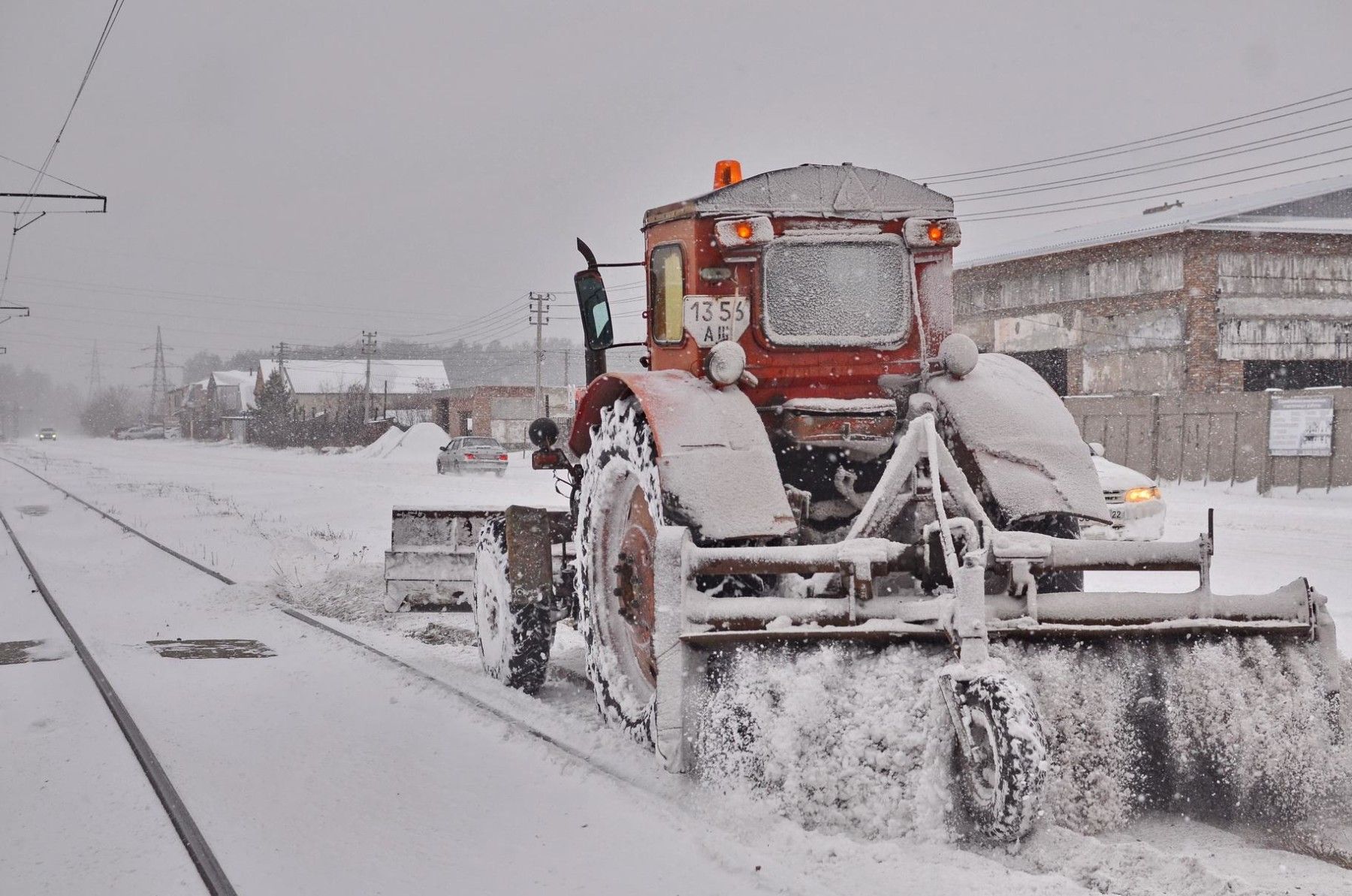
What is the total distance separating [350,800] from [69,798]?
3.73 feet

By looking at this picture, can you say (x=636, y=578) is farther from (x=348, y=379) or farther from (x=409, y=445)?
(x=348, y=379)

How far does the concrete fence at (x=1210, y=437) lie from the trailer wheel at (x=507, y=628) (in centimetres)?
1864

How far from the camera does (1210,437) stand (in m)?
23.4

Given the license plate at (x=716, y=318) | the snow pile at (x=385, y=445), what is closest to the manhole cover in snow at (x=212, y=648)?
the license plate at (x=716, y=318)

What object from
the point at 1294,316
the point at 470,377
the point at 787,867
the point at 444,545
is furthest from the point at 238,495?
the point at 470,377

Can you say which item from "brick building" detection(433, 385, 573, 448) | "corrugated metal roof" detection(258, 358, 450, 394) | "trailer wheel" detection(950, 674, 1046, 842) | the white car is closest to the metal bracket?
"trailer wheel" detection(950, 674, 1046, 842)

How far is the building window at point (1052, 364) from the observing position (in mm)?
34000

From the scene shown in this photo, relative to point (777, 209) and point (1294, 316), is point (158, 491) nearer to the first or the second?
point (777, 209)

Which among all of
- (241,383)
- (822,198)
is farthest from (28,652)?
(241,383)

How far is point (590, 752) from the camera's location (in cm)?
515

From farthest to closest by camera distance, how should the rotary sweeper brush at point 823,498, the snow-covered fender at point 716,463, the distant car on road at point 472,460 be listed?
the distant car on road at point 472,460, the snow-covered fender at point 716,463, the rotary sweeper brush at point 823,498

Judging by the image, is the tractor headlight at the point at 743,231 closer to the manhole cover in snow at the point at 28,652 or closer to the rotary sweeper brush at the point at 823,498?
the rotary sweeper brush at the point at 823,498

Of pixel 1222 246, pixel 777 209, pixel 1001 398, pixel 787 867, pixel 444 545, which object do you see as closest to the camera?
pixel 787 867

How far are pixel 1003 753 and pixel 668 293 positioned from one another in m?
2.71
